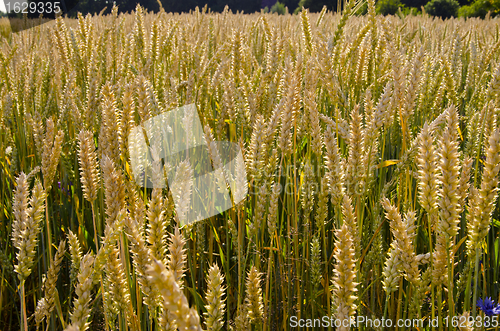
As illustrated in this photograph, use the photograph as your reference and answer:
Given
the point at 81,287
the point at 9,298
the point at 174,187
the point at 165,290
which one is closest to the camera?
the point at 165,290

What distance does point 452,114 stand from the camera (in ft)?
2.43

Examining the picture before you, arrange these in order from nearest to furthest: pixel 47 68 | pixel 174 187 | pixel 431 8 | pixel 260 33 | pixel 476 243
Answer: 1. pixel 476 243
2. pixel 174 187
3. pixel 47 68
4. pixel 260 33
5. pixel 431 8

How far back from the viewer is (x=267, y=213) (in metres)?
1.29

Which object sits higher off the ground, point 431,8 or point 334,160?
point 431,8

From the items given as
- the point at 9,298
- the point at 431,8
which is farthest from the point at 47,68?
the point at 431,8

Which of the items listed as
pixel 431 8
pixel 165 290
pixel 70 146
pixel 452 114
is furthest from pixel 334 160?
pixel 431 8

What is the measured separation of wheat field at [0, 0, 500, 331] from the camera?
648 mm

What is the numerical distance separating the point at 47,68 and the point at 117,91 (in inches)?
26.7

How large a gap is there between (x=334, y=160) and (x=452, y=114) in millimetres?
278

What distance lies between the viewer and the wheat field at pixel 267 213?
65cm

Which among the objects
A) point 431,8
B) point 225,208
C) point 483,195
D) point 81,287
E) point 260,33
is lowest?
point 225,208

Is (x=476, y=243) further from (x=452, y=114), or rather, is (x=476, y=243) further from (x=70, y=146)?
(x=70, y=146)

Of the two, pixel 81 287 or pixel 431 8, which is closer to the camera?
pixel 81 287

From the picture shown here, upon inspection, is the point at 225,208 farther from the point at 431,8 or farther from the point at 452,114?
the point at 431,8
